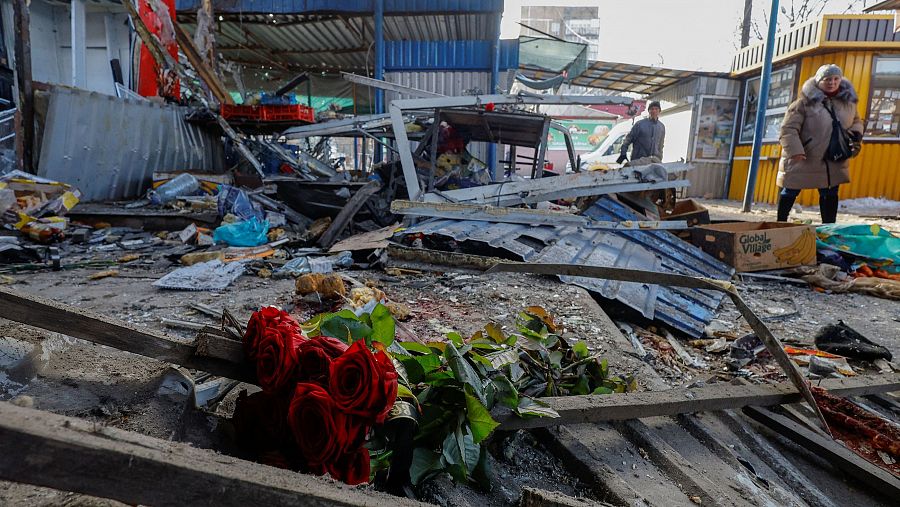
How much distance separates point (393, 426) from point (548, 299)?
2310mm

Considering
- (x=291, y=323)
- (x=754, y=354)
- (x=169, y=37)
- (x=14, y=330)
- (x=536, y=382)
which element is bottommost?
(x=754, y=354)

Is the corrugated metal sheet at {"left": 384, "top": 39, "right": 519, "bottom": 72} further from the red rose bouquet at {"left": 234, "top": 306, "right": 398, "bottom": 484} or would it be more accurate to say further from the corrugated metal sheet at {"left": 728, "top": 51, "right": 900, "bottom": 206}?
the red rose bouquet at {"left": 234, "top": 306, "right": 398, "bottom": 484}

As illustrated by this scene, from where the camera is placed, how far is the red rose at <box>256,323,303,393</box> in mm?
1271

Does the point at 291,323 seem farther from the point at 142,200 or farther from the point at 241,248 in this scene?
the point at 142,200

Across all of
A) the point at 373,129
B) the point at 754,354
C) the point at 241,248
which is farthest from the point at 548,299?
the point at 373,129

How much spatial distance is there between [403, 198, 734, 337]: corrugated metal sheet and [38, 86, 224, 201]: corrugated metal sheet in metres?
5.52

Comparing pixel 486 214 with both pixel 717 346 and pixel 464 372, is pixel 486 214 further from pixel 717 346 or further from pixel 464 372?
pixel 464 372

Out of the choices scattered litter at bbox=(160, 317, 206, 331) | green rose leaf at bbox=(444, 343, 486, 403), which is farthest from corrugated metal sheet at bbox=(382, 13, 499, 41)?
green rose leaf at bbox=(444, 343, 486, 403)

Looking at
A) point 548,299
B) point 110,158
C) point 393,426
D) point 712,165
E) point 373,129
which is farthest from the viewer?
point 712,165

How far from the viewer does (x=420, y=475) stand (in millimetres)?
1354

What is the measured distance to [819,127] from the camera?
18.1 ft

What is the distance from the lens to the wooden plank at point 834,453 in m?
1.80

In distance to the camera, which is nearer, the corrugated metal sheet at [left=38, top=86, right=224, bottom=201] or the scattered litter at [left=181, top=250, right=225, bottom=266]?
the scattered litter at [left=181, top=250, right=225, bottom=266]

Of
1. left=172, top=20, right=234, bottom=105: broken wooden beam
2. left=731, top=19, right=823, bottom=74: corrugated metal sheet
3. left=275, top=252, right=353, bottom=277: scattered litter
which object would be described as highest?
left=731, top=19, right=823, bottom=74: corrugated metal sheet
